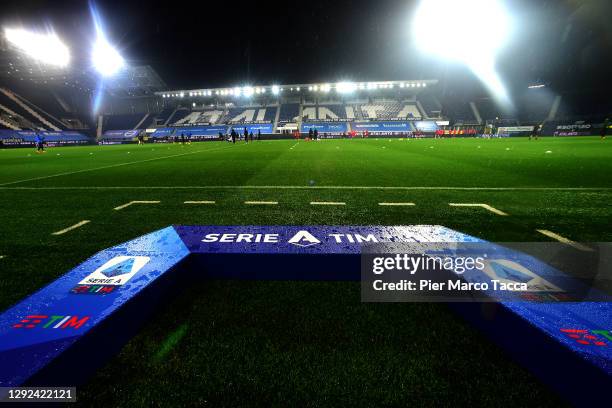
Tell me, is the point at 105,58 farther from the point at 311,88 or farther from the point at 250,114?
the point at 311,88

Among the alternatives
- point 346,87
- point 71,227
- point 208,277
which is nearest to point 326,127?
point 346,87

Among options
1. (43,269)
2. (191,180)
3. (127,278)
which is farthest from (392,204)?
(191,180)

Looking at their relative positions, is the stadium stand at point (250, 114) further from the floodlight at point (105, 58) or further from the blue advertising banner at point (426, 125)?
the blue advertising banner at point (426, 125)

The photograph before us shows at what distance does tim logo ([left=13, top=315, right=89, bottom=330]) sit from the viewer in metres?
1.37

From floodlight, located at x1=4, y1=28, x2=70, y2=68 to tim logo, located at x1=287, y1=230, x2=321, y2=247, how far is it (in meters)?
44.6

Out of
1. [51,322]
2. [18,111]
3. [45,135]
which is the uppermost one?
[18,111]

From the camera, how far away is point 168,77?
4744 centimetres

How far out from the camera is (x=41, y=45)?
34.8 metres

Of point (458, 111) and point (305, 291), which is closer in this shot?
point (305, 291)

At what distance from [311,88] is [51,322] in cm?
5358

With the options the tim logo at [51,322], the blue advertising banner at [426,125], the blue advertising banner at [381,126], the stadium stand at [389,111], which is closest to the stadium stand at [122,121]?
the blue advertising banner at [381,126]

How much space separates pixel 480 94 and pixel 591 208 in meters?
52.5

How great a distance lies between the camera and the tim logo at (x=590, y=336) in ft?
3.98

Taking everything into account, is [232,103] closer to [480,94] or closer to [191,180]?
[480,94]
